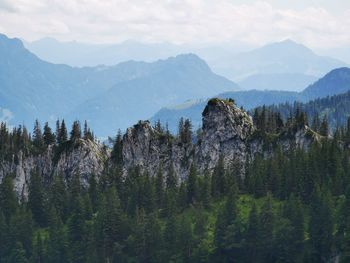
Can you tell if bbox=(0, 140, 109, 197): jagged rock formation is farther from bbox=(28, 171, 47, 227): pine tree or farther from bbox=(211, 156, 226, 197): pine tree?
bbox=(211, 156, 226, 197): pine tree

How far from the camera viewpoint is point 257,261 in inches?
5118

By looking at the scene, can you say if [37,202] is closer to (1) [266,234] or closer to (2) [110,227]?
(2) [110,227]

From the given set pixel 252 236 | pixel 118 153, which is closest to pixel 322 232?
pixel 252 236

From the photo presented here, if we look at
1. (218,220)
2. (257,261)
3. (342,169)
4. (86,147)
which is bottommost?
(257,261)

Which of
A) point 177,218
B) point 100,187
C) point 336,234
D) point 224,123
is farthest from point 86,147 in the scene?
point 336,234

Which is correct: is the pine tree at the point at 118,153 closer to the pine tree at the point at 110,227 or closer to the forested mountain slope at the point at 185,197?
the forested mountain slope at the point at 185,197

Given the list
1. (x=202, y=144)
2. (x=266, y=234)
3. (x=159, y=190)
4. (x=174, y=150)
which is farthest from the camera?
(x=174, y=150)

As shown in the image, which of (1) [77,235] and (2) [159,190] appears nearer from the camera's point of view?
(1) [77,235]

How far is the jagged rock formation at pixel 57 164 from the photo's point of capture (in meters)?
189

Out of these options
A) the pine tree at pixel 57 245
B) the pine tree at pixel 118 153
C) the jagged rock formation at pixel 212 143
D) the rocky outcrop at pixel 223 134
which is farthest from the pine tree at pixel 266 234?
the pine tree at pixel 118 153

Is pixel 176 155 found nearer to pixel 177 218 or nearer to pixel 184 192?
pixel 184 192

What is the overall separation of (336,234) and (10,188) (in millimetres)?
89519

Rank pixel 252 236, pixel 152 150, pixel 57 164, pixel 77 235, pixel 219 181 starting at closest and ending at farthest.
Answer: pixel 252 236 → pixel 77 235 → pixel 219 181 → pixel 57 164 → pixel 152 150

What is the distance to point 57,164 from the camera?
192000 mm
